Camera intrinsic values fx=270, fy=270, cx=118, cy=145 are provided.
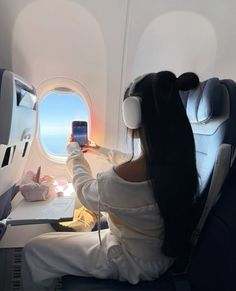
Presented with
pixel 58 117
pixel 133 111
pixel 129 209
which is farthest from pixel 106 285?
pixel 58 117

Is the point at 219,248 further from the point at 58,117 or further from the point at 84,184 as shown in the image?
the point at 58,117

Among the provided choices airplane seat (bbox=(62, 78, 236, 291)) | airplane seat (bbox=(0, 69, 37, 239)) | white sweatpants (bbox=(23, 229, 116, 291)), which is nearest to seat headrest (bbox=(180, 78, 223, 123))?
airplane seat (bbox=(62, 78, 236, 291))

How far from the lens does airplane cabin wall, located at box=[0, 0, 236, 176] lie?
69.8 inches

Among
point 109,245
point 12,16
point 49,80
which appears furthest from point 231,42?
point 109,245

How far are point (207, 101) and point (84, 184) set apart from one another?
63cm

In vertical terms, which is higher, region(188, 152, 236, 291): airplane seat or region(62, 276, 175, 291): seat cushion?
region(188, 152, 236, 291): airplane seat

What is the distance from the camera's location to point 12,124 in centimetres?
113

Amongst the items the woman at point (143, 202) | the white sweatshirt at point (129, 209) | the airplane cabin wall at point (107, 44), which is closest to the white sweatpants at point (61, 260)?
the woman at point (143, 202)

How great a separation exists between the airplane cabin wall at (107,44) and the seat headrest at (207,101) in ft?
2.75

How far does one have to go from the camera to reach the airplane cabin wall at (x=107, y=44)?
177 cm

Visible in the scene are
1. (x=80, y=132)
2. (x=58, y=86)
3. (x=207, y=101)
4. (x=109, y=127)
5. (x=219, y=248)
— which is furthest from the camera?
(x=109, y=127)

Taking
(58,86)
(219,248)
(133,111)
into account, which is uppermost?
(58,86)

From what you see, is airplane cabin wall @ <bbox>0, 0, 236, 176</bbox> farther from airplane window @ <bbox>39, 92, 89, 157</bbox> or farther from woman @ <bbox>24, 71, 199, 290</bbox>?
woman @ <bbox>24, 71, 199, 290</bbox>

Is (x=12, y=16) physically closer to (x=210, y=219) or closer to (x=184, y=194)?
(x=184, y=194)
